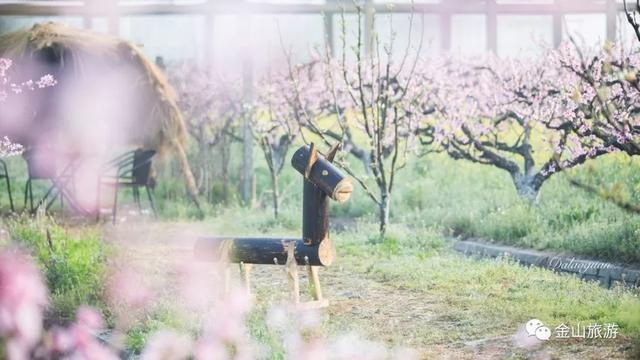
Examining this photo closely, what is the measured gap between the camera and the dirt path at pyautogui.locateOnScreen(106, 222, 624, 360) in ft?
16.1

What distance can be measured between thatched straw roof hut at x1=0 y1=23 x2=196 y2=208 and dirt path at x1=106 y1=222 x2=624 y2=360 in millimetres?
2677

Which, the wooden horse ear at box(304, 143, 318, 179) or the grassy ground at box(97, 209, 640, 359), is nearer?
the grassy ground at box(97, 209, 640, 359)

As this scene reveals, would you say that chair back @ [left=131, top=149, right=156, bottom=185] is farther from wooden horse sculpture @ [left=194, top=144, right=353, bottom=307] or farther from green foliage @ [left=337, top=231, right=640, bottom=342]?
wooden horse sculpture @ [left=194, top=144, right=353, bottom=307]

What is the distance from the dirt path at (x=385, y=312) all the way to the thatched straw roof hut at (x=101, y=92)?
105 inches

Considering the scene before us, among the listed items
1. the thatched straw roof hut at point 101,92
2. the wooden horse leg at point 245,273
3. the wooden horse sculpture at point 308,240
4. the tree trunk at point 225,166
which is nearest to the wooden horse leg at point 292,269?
the wooden horse sculpture at point 308,240

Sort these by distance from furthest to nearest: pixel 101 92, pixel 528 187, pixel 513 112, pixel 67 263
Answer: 1. pixel 101 92
2. pixel 513 112
3. pixel 528 187
4. pixel 67 263

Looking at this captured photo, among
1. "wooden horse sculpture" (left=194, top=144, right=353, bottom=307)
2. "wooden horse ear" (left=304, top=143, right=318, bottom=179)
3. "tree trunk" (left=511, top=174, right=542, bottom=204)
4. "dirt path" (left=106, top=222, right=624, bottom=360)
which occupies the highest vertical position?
"wooden horse ear" (left=304, top=143, right=318, bottom=179)

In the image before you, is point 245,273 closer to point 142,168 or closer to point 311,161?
point 311,161

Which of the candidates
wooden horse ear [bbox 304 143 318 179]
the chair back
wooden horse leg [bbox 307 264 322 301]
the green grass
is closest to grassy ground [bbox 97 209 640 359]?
the green grass

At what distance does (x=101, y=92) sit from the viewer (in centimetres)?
1198

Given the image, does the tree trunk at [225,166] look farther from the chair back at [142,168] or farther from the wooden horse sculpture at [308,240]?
the wooden horse sculpture at [308,240]

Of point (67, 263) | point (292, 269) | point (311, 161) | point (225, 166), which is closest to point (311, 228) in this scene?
point (292, 269)

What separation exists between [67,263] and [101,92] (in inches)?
207

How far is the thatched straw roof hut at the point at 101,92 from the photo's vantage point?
1163 centimetres
